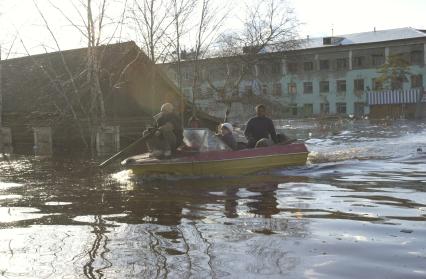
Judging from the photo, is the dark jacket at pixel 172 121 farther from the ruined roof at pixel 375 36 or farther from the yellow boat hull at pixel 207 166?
the ruined roof at pixel 375 36

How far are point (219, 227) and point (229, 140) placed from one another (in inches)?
250

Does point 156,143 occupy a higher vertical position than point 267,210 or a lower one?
higher

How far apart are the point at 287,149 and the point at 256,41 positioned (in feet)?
96.8

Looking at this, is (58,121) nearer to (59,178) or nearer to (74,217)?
(59,178)

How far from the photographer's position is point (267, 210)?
8.00m

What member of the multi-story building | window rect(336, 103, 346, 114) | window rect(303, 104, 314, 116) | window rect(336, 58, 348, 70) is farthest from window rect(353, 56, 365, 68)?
window rect(303, 104, 314, 116)

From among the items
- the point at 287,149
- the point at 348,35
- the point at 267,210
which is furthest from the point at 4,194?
the point at 348,35

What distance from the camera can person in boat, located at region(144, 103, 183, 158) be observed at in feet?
39.4

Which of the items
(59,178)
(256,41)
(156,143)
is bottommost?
(59,178)

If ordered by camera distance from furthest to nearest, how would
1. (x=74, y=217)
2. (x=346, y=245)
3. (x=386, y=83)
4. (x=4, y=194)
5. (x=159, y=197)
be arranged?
(x=386, y=83) < (x=4, y=194) < (x=159, y=197) < (x=74, y=217) < (x=346, y=245)

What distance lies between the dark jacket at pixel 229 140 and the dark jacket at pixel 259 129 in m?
0.67

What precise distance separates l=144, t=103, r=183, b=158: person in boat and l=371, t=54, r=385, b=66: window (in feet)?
183

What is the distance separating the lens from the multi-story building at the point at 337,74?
60844 millimetres

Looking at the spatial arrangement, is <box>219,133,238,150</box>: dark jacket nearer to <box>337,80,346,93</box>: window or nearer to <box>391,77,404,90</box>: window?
<box>391,77,404,90</box>: window
